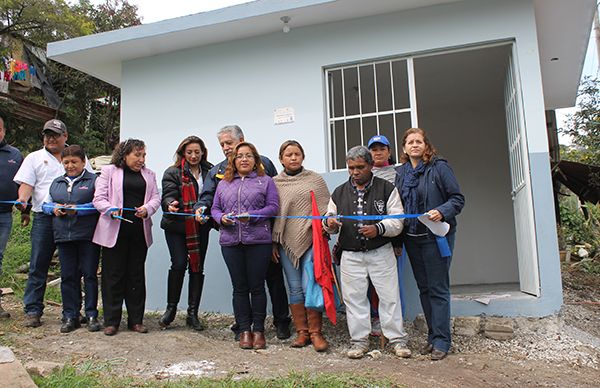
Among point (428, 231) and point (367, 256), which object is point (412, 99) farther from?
point (367, 256)

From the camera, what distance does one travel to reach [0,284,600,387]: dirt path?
334cm

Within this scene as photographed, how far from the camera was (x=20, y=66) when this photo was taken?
534 inches

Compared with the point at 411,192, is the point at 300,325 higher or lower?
lower

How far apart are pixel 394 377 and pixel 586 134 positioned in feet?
27.4

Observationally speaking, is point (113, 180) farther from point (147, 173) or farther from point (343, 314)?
point (343, 314)

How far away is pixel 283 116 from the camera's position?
546 cm

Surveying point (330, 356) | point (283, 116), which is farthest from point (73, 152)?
point (330, 356)

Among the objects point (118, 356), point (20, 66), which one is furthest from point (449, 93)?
point (20, 66)

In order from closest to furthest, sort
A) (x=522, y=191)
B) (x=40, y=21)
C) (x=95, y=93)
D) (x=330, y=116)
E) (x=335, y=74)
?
1. (x=522, y=191)
2. (x=330, y=116)
3. (x=335, y=74)
4. (x=40, y=21)
5. (x=95, y=93)

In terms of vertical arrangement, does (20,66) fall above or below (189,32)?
above

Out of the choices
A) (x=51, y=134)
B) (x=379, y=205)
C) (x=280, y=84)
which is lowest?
(x=379, y=205)

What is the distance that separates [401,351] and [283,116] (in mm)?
2887

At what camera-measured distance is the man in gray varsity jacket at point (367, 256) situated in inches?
148

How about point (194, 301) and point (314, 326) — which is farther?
point (194, 301)
